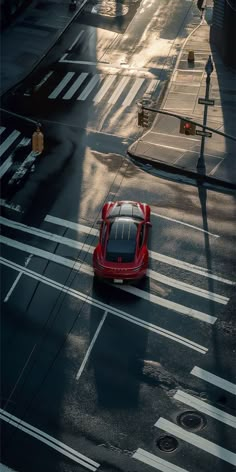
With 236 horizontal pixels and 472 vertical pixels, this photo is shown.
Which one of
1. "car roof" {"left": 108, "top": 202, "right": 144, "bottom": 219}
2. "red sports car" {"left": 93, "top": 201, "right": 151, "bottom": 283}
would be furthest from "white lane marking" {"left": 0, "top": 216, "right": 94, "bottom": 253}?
"car roof" {"left": 108, "top": 202, "right": 144, "bottom": 219}

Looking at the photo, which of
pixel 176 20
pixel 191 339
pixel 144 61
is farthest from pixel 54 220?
pixel 176 20

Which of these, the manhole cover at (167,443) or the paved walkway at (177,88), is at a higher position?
the manhole cover at (167,443)

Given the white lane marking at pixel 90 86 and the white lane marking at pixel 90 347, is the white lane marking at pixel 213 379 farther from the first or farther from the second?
the white lane marking at pixel 90 86

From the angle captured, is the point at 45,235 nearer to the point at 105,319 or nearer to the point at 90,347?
the point at 105,319

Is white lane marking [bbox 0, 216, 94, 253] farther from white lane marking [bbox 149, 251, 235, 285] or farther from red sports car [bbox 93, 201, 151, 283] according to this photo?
white lane marking [bbox 149, 251, 235, 285]

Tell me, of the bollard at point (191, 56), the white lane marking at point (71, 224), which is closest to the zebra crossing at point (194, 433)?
the white lane marking at point (71, 224)
